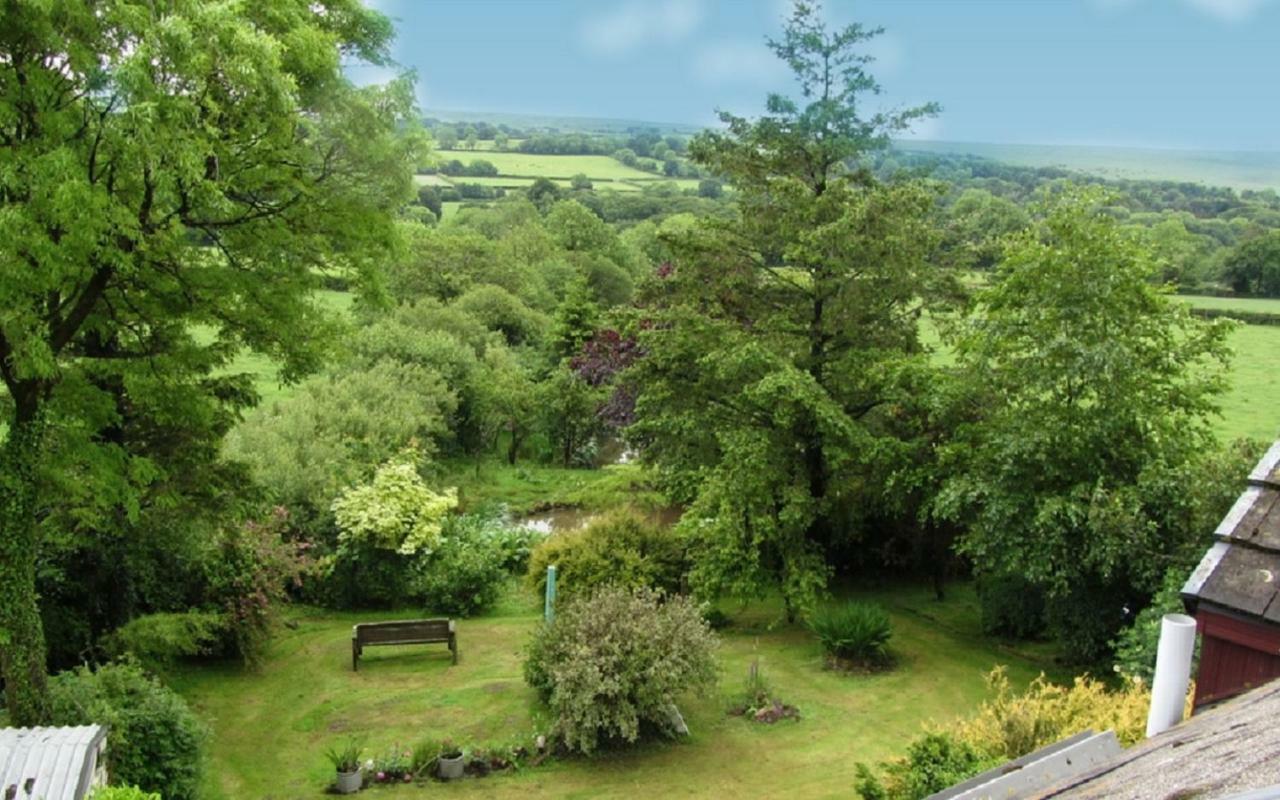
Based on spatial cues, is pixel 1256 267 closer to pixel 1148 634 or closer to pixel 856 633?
pixel 856 633

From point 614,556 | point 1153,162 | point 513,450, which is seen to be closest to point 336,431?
point 614,556

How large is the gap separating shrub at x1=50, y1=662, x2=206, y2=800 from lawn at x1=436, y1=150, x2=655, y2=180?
108 m

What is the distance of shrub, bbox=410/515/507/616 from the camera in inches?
754

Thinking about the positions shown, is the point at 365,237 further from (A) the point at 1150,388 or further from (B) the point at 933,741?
(A) the point at 1150,388

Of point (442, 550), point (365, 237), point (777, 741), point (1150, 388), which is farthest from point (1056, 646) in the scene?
point (365, 237)

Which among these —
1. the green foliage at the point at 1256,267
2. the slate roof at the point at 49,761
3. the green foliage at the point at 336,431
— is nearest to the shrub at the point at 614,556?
the green foliage at the point at 336,431

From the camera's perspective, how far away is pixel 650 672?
1194 centimetres

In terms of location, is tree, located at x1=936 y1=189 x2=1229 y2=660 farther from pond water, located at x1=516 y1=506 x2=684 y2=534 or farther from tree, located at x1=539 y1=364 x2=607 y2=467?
Result: tree, located at x1=539 y1=364 x2=607 y2=467

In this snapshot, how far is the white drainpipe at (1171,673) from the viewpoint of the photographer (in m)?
5.06

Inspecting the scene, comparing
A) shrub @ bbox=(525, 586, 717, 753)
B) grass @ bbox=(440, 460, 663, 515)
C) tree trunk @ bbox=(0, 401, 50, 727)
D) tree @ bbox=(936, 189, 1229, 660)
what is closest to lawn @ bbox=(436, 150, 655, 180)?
grass @ bbox=(440, 460, 663, 515)

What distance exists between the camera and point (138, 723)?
10227 millimetres

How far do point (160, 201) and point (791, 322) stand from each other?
11.6m

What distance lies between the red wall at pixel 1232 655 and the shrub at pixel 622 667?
7.20 m

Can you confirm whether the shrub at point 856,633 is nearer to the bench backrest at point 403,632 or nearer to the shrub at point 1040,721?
the shrub at point 1040,721
